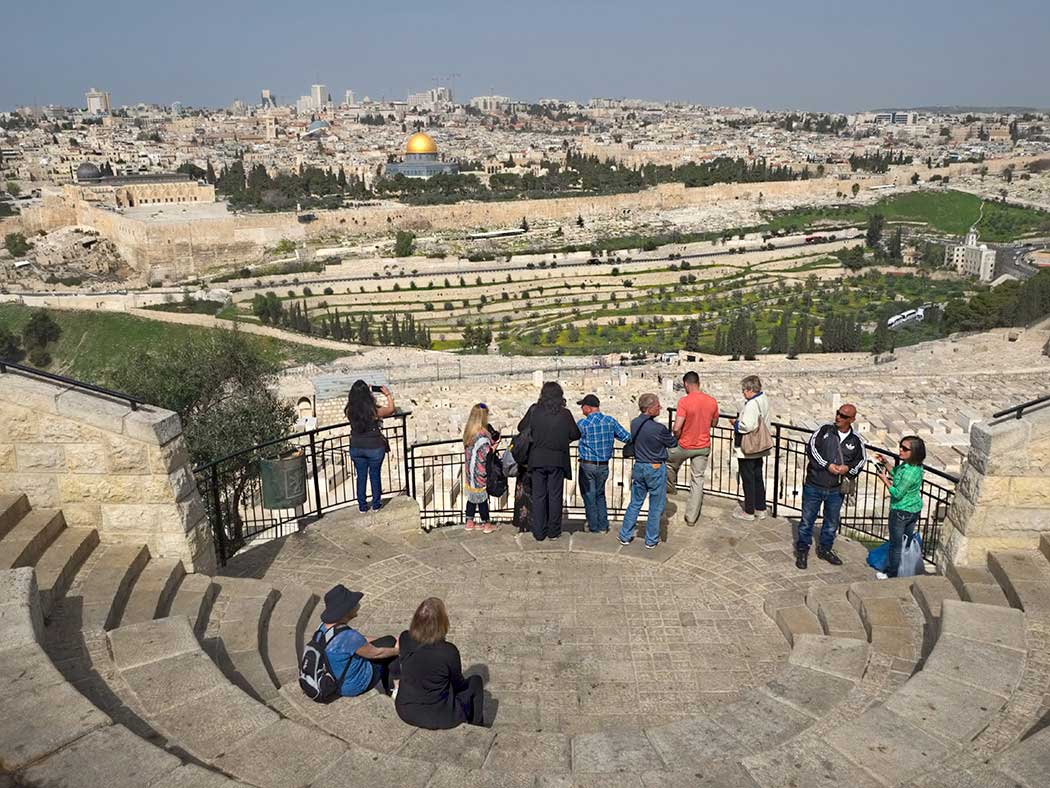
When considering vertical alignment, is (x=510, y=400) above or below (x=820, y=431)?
below

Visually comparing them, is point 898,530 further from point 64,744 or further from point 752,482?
point 64,744

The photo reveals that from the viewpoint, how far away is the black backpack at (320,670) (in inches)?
163

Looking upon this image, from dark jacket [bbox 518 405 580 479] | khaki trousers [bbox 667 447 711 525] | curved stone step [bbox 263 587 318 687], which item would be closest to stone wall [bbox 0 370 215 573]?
curved stone step [bbox 263 587 318 687]

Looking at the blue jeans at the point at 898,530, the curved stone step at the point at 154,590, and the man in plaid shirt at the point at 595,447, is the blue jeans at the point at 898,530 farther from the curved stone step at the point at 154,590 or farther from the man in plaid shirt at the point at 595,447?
the curved stone step at the point at 154,590

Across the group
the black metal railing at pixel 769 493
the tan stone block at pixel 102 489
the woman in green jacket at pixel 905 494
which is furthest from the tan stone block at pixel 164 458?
the woman in green jacket at pixel 905 494

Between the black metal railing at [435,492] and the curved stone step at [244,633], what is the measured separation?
1.15 m

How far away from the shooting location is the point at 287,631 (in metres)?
5.01

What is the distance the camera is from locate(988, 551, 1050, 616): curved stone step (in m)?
4.62

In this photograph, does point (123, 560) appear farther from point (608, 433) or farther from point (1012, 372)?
point (1012, 372)

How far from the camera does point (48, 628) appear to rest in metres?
4.30

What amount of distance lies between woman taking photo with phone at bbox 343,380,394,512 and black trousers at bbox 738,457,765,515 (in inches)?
113

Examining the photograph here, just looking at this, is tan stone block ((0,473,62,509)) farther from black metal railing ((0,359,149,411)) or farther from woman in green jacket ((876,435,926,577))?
woman in green jacket ((876,435,926,577))

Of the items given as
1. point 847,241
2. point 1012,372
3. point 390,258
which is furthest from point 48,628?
point 847,241

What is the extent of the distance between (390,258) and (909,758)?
169 feet
